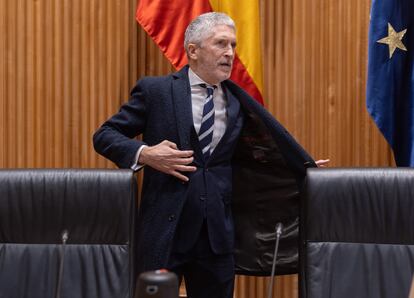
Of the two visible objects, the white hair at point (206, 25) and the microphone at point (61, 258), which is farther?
the white hair at point (206, 25)

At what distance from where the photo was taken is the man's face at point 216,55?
75.6 inches

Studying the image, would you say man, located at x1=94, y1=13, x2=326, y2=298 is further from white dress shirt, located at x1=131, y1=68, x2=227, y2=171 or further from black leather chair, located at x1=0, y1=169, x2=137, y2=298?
black leather chair, located at x1=0, y1=169, x2=137, y2=298

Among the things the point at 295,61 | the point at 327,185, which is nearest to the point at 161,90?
the point at 327,185

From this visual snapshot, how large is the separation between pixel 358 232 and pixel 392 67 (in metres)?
0.94

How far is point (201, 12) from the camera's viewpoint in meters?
2.48

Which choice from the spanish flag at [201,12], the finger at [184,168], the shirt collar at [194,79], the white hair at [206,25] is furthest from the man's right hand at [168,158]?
the spanish flag at [201,12]

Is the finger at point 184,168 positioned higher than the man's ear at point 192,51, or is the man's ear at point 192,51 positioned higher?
the man's ear at point 192,51

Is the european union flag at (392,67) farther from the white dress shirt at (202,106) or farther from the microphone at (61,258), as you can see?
the microphone at (61,258)

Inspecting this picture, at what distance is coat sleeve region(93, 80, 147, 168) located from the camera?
1.83 m

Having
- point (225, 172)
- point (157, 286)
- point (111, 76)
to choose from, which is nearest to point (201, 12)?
point (111, 76)

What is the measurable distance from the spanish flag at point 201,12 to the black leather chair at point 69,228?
2.96ft

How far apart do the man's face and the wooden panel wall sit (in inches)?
30.7

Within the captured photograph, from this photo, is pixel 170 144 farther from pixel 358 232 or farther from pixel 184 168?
pixel 358 232

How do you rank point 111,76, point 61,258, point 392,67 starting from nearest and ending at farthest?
point 61,258 → point 392,67 → point 111,76
